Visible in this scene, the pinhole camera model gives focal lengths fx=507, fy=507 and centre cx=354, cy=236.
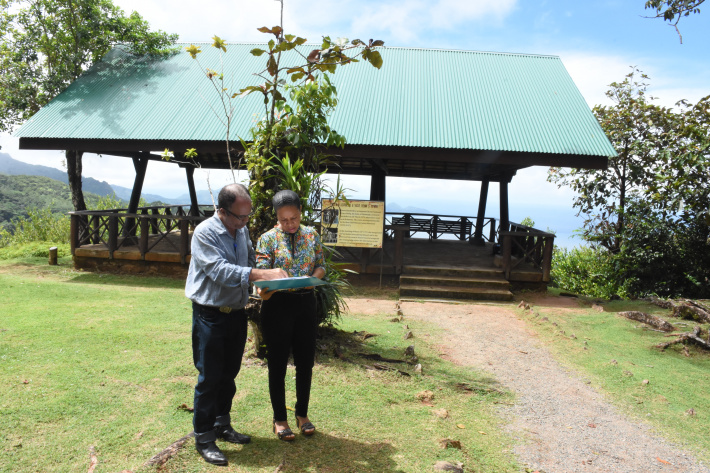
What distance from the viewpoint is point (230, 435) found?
3.59m

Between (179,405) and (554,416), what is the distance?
3.33m

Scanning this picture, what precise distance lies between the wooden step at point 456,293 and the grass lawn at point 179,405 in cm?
345

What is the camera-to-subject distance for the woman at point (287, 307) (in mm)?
3406

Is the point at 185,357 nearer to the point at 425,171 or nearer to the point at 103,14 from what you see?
the point at 425,171

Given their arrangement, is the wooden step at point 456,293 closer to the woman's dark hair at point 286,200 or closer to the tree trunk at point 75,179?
the woman's dark hair at point 286,200

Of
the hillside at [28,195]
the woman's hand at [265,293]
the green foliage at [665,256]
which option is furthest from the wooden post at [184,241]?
the hillside at [28,195]

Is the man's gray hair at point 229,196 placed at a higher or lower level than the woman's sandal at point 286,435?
higher

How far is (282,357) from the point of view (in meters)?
3.47

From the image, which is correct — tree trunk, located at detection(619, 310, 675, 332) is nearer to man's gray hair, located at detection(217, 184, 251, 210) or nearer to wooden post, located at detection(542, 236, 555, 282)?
wooden post, located at detection(542, 236, 555, 282)

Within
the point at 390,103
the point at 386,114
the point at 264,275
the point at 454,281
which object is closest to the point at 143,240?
the point at 386,114

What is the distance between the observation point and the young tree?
14305 mm

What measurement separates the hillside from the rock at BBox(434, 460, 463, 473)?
4341 cm

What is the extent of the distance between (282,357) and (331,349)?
2379 millimetres

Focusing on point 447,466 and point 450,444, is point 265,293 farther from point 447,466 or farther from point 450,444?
point 450,444
